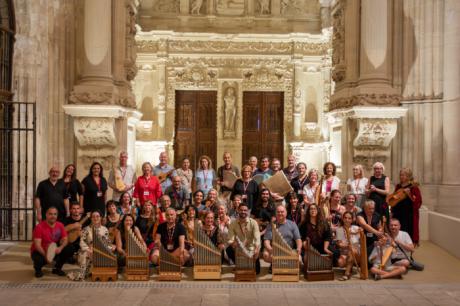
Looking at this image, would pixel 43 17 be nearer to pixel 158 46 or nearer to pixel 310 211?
pixel 158 46

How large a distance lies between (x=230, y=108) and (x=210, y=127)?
853 millimetres

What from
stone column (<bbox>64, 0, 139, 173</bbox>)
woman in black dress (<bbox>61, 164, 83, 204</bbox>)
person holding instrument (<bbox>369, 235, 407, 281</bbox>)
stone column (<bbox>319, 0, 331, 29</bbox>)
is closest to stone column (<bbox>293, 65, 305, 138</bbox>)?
stone column (<bbox>319, 0, 331, 29</bbox>)

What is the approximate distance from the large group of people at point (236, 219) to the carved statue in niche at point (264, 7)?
893 centimetres

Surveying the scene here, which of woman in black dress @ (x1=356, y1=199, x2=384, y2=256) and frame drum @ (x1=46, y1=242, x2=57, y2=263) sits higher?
woman in black dress @ (x1=356, y1=199, x2=384, y2=256)

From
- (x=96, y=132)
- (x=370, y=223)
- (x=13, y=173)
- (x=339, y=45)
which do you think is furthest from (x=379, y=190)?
(x=13, y=173)

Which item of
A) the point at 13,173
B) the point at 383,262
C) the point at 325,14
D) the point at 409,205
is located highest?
the point at 325,14

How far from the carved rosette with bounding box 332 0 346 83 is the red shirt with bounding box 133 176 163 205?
4.89 metres

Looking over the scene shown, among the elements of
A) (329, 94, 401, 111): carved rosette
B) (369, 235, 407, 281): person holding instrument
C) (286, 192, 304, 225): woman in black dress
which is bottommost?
(369, 235, 407, 281): person holding instrument

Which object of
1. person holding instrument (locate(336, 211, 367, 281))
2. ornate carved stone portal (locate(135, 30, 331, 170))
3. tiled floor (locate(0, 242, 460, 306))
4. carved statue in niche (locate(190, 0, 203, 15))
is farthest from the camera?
carved statue in niche (locate(190, 0, 203, 15))

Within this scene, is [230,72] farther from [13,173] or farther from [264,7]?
[13,173]

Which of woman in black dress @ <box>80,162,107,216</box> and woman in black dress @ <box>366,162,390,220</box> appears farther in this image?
woman in black dress @ <box>80,162,107,216</box>

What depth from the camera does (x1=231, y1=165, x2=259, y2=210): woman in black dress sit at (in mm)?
8898

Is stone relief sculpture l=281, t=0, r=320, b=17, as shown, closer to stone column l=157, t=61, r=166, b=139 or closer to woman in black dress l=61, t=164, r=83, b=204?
stone column l=157, t=61, r=166, b=139

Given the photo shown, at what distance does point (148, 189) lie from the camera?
9.20 m
